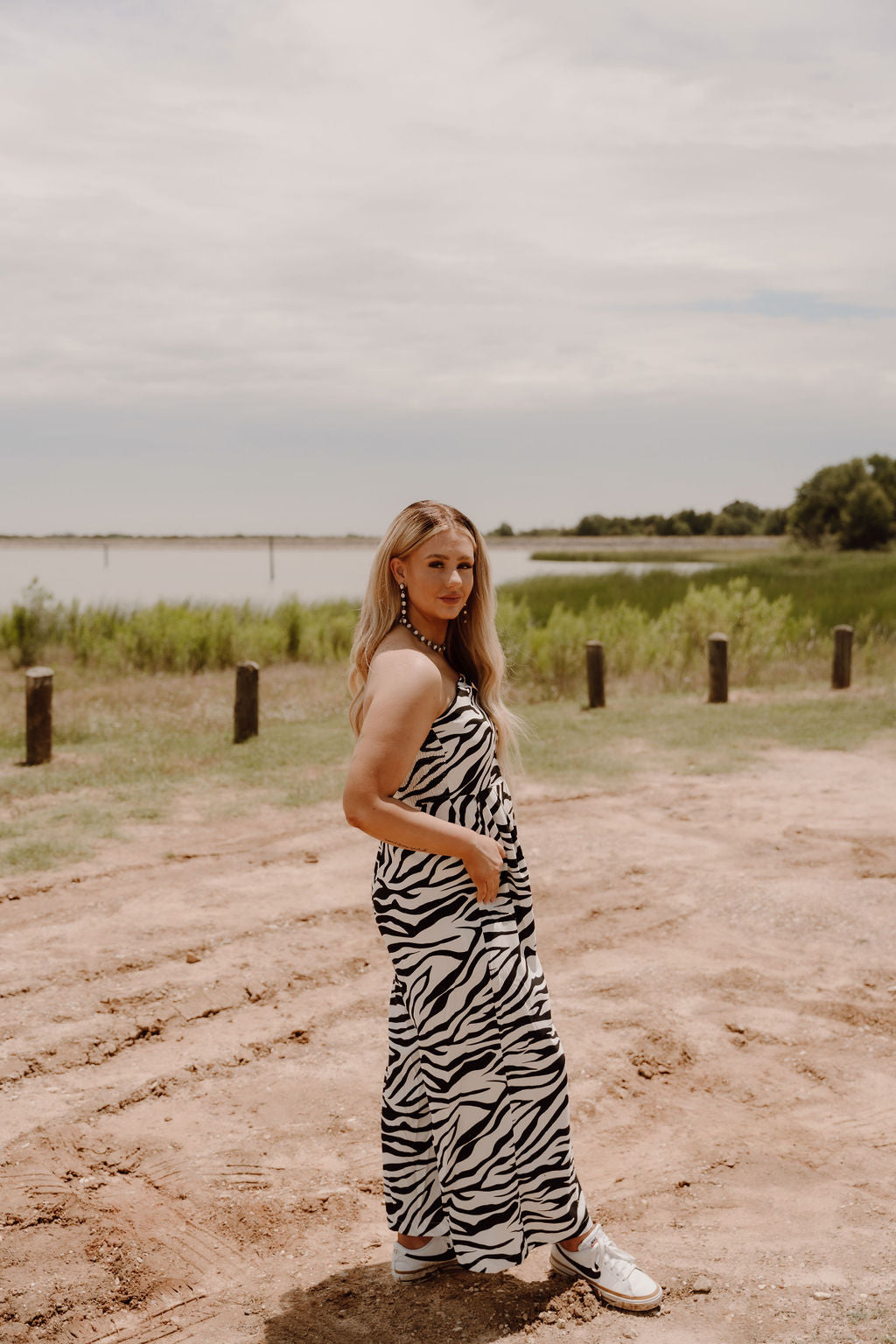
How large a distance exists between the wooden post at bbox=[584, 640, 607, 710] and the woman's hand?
10.6 meters

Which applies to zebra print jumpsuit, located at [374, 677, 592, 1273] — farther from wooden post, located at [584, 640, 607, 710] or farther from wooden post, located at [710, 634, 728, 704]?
wooden post, located at [710, 634, 728, 704]

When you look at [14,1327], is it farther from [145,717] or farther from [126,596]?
[126,596]

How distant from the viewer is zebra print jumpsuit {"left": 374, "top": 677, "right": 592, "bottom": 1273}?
2525 mm

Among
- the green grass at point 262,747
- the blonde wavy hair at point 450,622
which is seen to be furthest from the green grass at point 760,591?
the blonde wavy hair at point 450,622

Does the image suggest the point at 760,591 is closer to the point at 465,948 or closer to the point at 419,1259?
the point at 419,1259

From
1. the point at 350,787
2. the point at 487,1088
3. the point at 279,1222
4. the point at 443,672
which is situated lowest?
the point at 279,1222

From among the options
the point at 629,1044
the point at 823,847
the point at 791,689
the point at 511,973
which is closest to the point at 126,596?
the point at 791,689

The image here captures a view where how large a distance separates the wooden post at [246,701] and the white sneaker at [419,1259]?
8681 millimetres

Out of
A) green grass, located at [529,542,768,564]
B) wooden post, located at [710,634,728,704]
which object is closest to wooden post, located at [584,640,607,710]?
wooden post, located at [710,634,728,704]

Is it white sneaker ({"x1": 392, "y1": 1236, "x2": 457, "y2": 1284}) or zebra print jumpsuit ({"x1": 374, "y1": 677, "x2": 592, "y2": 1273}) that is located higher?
zebra print jumpsuit ({"x1": 374, "y1": 677, "x2": 592, "y2": 1273})

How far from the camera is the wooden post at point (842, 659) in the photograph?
561 inches

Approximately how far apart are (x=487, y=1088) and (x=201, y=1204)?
4.27ft

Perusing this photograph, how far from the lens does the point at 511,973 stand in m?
2.55

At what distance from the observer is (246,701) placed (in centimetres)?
1131
